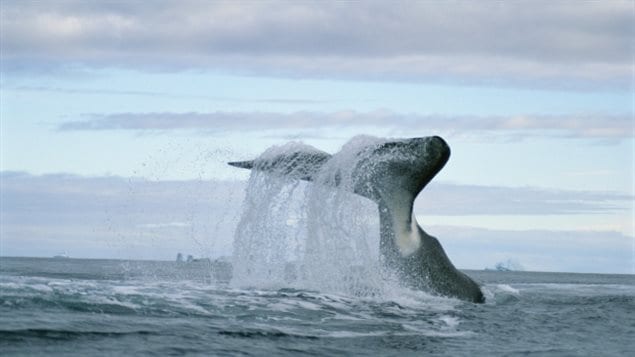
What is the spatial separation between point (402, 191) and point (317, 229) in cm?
183

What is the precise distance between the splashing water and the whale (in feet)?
0.49

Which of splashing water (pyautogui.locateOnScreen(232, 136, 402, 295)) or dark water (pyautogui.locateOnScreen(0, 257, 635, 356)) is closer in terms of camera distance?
dark water (pyautogui.locateOnScreen(0, 257, 635, 356))

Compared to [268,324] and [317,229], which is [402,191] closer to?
[317,229]

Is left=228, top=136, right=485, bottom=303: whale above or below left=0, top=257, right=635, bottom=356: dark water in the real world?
above

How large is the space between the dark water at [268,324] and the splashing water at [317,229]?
0.72 metres

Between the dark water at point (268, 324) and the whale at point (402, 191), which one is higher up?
the whale at point (402, 191)

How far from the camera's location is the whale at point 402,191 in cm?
1877

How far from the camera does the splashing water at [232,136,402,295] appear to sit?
62.6 feet

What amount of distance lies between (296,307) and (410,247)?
2982 mm

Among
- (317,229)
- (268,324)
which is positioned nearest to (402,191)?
(317,229)

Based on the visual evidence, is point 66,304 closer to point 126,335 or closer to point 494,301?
point 126,335

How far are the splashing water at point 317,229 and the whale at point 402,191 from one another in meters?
0.15

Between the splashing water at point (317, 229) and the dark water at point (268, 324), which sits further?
the splashing water at point (317, 229)

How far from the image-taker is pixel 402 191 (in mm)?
18938
